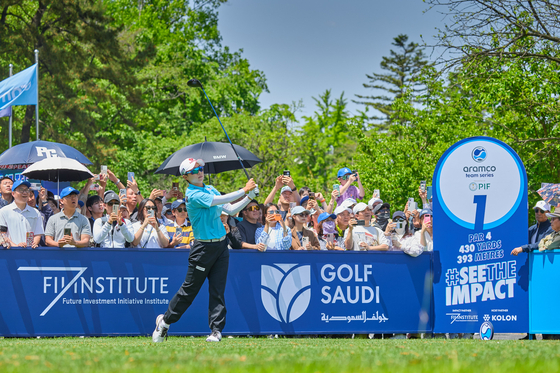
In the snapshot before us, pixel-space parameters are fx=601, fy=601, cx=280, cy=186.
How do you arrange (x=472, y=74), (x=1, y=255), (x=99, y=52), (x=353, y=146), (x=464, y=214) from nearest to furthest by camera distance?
(x=1, y=255) < (x=464, y=214) < (x=472, y=74) < (x=99, y=52) < (x=353, y=146)

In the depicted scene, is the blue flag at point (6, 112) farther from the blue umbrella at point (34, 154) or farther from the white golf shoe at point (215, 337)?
the white golf shoe at point (215, 337)

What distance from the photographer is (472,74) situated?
15.5 meters

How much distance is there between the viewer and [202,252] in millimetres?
7020

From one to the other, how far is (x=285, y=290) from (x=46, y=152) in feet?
18.5

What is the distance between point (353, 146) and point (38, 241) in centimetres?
4117

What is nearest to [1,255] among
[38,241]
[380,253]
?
[38,241]

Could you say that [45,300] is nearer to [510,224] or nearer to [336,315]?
[336,315]

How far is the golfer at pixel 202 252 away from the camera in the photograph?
698cm

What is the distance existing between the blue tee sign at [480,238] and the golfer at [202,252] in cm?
328

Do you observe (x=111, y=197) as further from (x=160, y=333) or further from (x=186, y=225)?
(x=160, y=333)

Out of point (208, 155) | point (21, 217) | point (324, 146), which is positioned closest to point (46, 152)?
point (21, 217)

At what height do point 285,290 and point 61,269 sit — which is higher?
point 61,269

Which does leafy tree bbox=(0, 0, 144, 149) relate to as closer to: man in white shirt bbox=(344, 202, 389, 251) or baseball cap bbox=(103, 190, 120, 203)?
baseball cap bbox=(103, 190, 120, 203)

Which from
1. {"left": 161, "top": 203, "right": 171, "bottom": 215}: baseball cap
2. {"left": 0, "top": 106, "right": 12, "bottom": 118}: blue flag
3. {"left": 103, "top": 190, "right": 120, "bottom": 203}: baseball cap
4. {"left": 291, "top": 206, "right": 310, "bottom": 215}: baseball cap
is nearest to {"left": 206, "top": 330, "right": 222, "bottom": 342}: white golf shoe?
{"left": 291, "top": 206, "right": 310, "bottom": 215}: baseball cap
